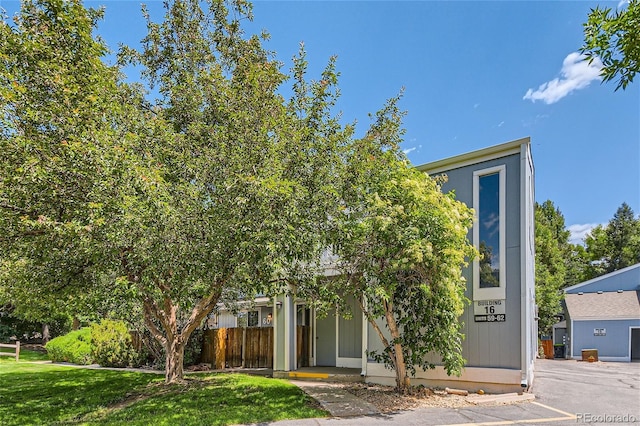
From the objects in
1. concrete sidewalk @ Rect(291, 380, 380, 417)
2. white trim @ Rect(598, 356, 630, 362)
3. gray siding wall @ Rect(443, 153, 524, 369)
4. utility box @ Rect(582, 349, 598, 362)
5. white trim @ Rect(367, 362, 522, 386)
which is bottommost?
white trim @ Rect(598, 356, 630, 362)

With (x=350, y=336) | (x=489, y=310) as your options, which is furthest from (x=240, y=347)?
(x=489, y=310)

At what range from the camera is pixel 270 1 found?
11.6 metres

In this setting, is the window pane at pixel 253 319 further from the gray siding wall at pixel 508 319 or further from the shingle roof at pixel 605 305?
the shingle roof at pixel 605 305

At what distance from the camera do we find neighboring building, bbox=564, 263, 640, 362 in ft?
74.9

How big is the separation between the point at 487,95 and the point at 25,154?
1453cm

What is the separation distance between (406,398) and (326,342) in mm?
5848

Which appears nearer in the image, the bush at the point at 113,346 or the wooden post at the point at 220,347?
the wooden post at the point at 220,347

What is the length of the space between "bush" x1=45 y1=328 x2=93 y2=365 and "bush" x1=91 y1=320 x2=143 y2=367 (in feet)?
2.19

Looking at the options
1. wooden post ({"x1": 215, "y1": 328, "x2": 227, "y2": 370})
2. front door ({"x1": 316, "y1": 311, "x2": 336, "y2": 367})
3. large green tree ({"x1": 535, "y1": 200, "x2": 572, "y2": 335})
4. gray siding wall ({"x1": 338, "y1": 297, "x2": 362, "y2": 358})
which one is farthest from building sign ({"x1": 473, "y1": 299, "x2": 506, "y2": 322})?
large green tree ({"x1": 535, "y1": 200, "x2": 572, "y2": 335})

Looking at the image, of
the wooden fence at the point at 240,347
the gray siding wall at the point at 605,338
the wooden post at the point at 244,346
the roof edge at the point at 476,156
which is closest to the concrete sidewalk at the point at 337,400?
the wooden fence at the point at 240,347

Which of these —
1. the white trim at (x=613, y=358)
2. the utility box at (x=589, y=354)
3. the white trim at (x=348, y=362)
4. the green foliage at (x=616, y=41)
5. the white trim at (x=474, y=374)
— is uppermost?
the green foliage at (x=616, y=41)

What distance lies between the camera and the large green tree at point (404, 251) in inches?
330

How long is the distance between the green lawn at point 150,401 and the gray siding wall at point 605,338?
2067 cm

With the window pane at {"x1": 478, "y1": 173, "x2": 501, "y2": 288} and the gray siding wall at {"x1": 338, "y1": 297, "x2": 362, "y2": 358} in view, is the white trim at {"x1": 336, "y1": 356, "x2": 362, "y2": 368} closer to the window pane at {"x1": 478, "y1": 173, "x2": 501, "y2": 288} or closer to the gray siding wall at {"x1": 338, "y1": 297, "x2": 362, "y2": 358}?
the gray siding wall at {"x1": 338, "y1": 297, "x2": 362, "y2": 358}
